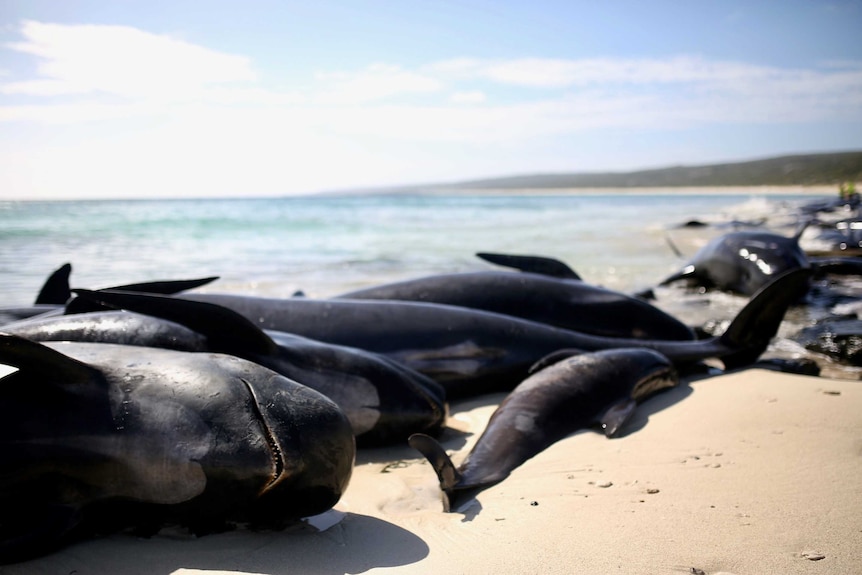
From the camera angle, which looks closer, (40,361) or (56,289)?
(40,361)

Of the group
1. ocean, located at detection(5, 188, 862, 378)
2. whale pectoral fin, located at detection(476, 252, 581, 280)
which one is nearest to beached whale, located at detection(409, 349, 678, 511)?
ocean, located at detection(5, 188, 862, 378)

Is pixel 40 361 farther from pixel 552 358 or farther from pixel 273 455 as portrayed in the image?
pixel 552 358

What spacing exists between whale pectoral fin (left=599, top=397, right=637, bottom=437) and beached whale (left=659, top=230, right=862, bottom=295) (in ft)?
21.3

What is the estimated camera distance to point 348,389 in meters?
4.21

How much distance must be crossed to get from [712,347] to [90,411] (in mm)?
4913

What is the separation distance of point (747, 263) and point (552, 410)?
774cm

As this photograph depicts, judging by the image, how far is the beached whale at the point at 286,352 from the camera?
3906 millimetres

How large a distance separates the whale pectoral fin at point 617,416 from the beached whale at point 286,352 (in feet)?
3.23

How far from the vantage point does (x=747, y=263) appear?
1119cm

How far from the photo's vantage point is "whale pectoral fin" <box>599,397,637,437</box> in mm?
4457

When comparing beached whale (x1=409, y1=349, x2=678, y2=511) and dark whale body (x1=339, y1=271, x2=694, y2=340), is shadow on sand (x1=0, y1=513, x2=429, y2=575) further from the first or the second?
dark whale body (x1=339, y1=271, x2=694, y2=340)

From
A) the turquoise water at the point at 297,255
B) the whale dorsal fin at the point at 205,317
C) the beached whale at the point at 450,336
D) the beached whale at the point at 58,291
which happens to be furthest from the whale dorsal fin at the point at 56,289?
the whale dorsal fin at the point at 205,317

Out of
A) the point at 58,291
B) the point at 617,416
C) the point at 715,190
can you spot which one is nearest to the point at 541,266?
the point at 617,416

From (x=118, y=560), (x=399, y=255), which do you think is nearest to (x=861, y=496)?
(x=118, y=560)
